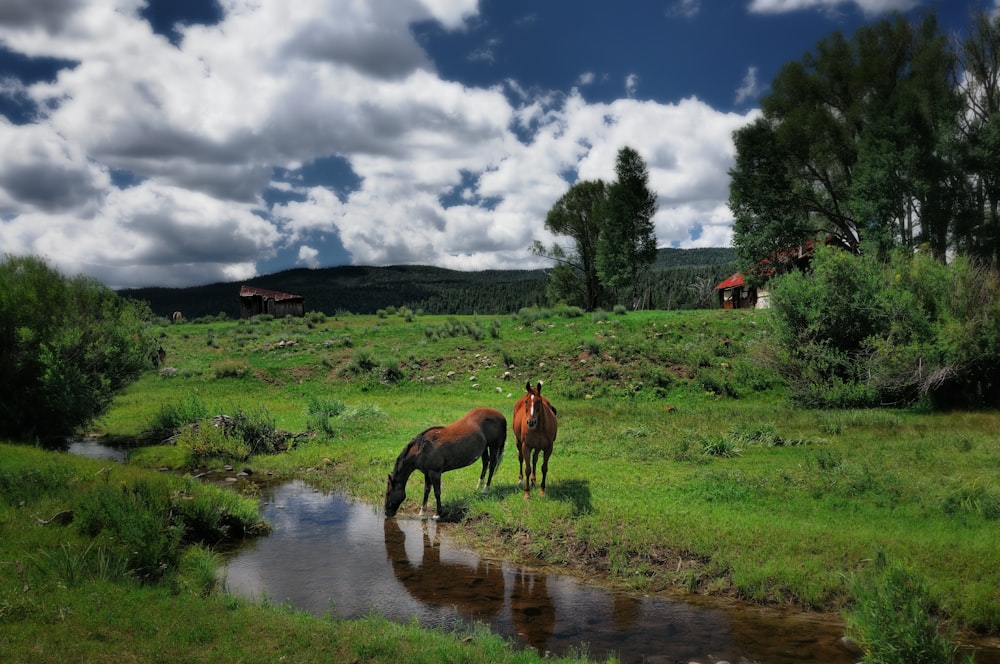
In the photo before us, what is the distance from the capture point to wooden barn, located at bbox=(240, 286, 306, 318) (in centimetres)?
7719

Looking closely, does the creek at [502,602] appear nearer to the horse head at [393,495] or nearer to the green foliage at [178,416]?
the horse head at [393,495]

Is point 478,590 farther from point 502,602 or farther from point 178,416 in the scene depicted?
point 178,416

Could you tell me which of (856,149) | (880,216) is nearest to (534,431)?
(880,216)

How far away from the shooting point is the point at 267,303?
7775 cm

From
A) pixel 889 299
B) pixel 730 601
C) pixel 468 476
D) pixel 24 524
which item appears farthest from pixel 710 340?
pixel 24 524

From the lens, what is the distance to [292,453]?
20.7 meters

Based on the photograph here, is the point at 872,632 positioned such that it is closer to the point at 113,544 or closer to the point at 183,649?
the point at 183,649

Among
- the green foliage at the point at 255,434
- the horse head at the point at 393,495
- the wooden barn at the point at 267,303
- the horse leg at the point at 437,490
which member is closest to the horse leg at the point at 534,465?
the horse leg at the point at 437,490

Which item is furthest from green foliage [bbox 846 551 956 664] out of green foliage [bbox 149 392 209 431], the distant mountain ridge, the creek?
the distant mountain ridge

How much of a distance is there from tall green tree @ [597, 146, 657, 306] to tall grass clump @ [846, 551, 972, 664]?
5949cm

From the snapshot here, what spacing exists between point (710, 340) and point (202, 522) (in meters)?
30.9

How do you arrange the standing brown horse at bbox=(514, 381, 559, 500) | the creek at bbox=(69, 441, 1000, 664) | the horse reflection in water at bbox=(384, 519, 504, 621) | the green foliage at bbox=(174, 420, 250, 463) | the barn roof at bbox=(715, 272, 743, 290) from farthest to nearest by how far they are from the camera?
the barn roof at bbox=(715, 272, 743, 290) → the green foliage at bbox=(174, 420, 250, 463) → the standing brown horse at bbox=(514, 381, 559, 500) → the horse reflection in water at bbox=(384, 519, 504, 621) → the creek at bbox=(69, 441, 1000, 664)

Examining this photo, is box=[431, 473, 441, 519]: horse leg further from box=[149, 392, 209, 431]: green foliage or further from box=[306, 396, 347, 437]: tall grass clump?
box=[149, 392, 209, 431]: green foliage

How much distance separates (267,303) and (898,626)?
263 feet
